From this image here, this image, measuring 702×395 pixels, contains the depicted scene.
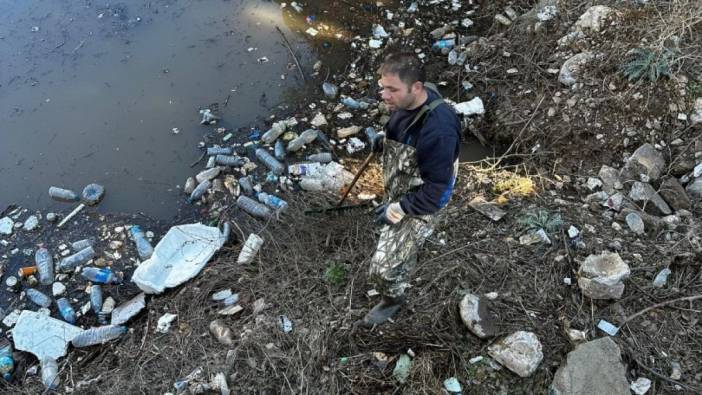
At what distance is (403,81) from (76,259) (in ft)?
10.3

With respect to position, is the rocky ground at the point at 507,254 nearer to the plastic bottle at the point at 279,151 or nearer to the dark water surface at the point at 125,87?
the plastic bottle at the point at 279,151

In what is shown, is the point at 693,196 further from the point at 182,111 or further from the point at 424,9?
the point at 182,111

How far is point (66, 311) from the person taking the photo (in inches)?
151

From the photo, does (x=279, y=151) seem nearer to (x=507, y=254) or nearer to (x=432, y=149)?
(x=507, y=254)

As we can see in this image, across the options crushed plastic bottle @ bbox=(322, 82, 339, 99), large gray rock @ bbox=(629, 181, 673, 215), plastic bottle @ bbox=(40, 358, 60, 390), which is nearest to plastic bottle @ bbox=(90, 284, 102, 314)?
plastic bottle @ bbox=(40, 358, 60, 390)

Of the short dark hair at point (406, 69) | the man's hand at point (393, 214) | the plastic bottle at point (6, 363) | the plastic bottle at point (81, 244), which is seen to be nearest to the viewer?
the short dark hair at point (406, 69)

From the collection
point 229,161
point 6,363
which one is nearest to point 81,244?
point 6,363

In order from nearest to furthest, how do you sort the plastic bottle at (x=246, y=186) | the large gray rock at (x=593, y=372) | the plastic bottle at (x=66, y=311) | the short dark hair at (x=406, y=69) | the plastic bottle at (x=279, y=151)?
the short dark hair at (x=406, y=69) < the large gray rock at (x=593, y=372) < the plastic bottle at (x=66, y=311) < the plastic bottle at (x=246, y=186) < the plastic bottle at (x=279, y=151)

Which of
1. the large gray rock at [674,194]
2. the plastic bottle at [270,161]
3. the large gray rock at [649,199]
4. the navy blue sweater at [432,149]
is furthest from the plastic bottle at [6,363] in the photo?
the large gray rock at [674,194]

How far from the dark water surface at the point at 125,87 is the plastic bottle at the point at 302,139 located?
0.57 m

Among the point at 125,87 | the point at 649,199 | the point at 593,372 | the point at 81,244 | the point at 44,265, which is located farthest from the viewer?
the point at 125,87

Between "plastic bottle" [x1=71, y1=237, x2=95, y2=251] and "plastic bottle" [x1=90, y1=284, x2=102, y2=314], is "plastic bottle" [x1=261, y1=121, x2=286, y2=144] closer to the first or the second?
"plastic bottle" [x1=71, y1=237, x2=95, y2=251]

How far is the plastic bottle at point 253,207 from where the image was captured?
4230 mm

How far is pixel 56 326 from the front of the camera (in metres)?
3.73
